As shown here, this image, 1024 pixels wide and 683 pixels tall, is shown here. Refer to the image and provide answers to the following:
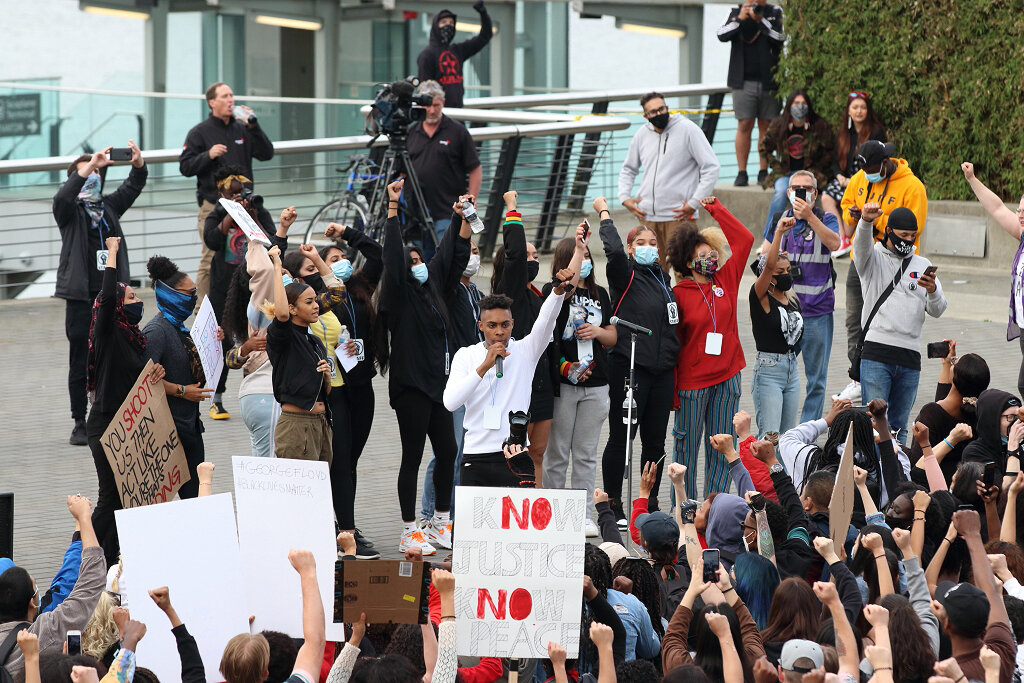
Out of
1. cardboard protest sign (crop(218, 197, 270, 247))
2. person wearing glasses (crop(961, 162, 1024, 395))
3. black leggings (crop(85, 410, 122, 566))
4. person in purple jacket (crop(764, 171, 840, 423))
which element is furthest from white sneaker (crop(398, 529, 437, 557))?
person wearing glasses (crop(961, 162, 1024, 395))

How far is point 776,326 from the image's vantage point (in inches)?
404

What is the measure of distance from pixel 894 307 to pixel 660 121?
14.3 feet

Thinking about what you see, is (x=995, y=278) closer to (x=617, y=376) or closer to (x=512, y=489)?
(x=617, y=376)

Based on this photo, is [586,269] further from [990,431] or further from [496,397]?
[990,431]

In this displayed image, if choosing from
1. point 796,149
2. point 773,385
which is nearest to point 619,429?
point 773,385

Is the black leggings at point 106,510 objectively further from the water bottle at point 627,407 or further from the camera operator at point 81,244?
the water bottle at point 627,407

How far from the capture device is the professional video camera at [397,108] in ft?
43.8

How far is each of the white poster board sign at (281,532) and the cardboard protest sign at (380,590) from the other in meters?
0.86

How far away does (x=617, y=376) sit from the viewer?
31.8 ft

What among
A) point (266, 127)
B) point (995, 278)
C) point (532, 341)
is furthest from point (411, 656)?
point (266, 127)

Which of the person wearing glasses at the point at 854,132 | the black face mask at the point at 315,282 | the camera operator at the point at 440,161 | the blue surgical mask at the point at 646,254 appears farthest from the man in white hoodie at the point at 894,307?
the person wearing glasses at the point at 854,132

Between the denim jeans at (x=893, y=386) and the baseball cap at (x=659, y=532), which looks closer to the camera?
the baseball cap at (x=659, y=532)

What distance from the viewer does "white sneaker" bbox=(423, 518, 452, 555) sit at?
9.23 m

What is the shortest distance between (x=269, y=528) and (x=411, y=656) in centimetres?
106
